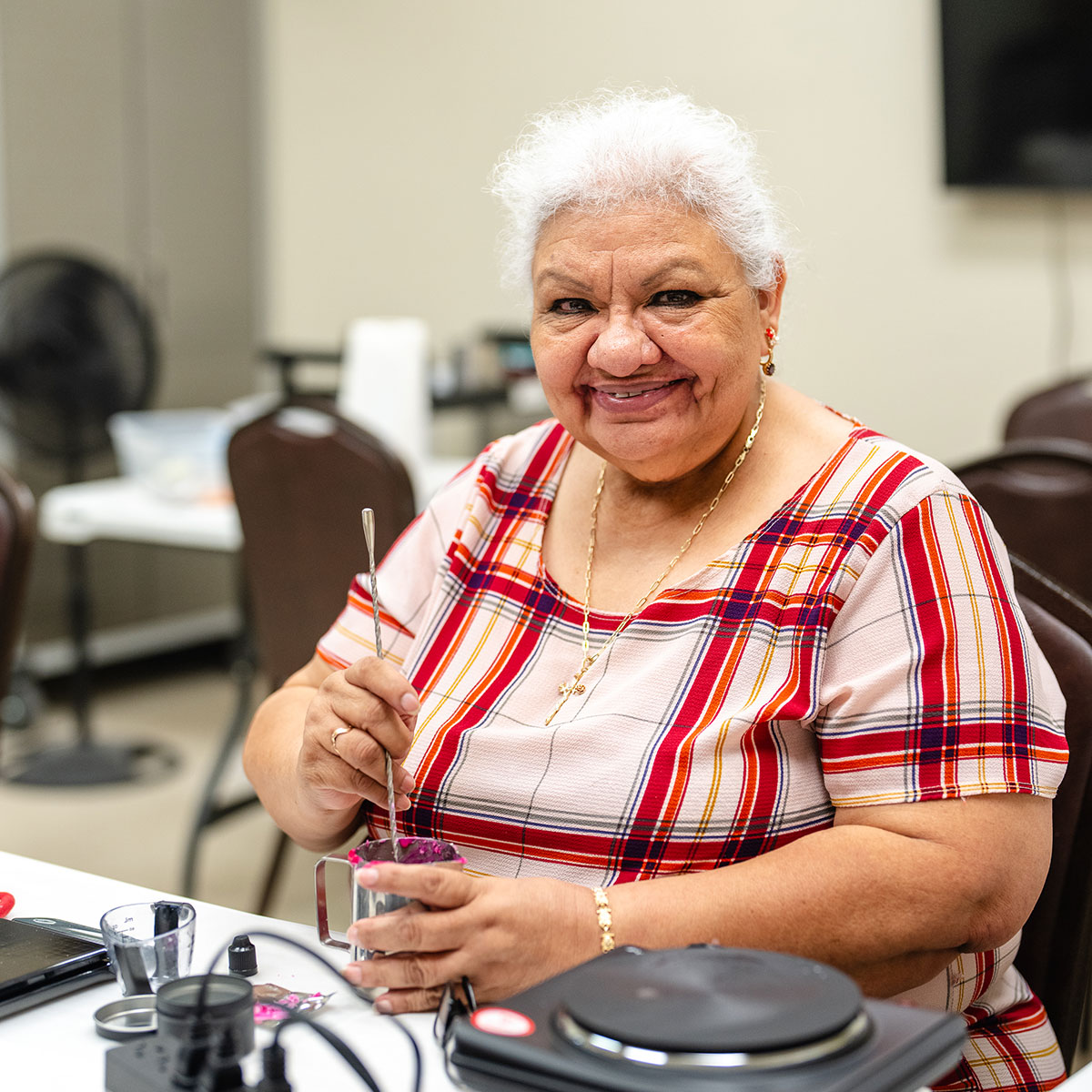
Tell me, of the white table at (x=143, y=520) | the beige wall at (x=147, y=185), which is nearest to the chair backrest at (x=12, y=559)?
the white table at (x=143, y=520)

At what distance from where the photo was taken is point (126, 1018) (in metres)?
0.92

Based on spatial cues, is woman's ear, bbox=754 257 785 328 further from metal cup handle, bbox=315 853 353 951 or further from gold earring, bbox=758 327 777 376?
metal cup handle, bbox=315 853 353 951

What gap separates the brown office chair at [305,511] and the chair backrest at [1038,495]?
0.91 metres

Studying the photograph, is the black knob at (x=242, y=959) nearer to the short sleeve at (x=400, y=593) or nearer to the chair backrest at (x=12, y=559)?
the short sleeve at (x=400, y=593)

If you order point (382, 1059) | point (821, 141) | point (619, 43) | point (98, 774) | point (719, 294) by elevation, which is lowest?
point (98, 774)

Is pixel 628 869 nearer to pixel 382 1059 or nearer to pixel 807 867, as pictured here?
pixel 807 867

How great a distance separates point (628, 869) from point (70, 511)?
241cm

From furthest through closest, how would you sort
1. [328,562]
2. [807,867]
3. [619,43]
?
1. [619,43]
2. [328,562]
3. [807,867]

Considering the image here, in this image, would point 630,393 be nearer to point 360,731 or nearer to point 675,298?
point 675,298

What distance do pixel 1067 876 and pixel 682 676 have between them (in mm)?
377

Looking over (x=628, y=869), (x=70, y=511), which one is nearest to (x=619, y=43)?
(x=70, y=511)

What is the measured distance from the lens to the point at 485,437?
173 inches

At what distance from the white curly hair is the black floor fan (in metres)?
2.75

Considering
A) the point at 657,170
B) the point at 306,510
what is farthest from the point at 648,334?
the point at 306,510
